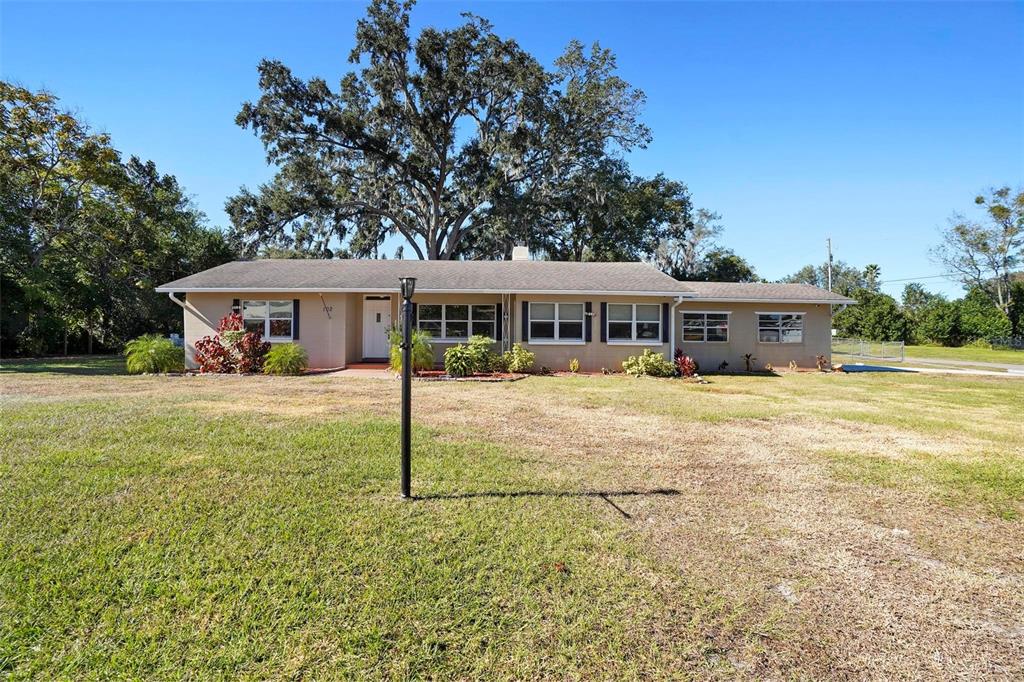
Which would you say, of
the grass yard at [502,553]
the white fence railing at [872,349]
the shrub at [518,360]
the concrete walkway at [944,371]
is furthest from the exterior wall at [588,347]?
the white fence railing at [872,349]

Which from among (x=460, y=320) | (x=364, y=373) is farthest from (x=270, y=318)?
(x=460, y=320)

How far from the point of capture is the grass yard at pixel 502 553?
7.97 feet

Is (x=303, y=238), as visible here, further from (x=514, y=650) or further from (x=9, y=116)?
(x=514, y=650)

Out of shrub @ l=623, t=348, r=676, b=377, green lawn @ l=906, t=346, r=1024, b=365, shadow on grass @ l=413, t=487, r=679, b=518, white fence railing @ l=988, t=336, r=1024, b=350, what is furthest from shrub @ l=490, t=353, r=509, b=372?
white fence railing @ l=988, t=336, r=1024, b=350

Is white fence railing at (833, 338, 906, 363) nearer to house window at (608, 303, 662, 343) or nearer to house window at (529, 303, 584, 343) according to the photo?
house window at (608, 303, 662, 343)

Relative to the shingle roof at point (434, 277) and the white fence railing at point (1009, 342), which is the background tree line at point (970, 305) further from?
the shingle roof at point (434, 277)

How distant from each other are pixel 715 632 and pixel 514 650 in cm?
112

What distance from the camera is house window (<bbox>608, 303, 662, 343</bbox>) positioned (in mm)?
15414

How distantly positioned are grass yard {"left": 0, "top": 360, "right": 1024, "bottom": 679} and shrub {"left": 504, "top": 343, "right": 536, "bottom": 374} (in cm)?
752

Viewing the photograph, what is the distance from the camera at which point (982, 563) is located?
3369mm

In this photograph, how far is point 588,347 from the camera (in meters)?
15.3

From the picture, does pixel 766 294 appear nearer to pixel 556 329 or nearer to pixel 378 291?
pixel 556 329

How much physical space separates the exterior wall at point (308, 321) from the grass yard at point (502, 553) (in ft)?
26.8

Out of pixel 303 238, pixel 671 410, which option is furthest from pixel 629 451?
pixel 303 238
